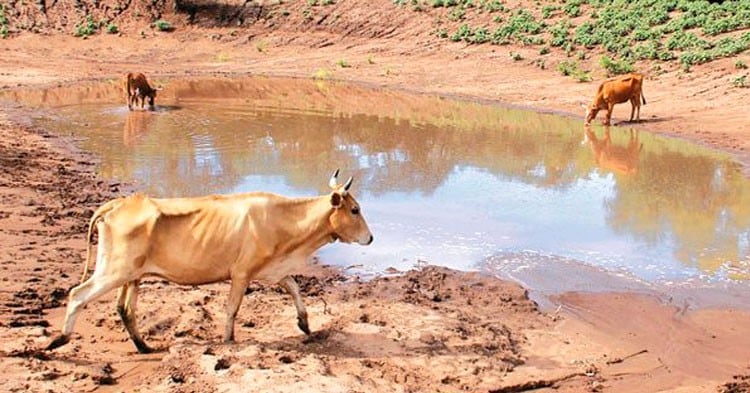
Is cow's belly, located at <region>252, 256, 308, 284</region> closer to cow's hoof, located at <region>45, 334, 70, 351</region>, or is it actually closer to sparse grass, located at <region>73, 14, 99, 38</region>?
cow's hoof, located at <region>45, 334, 70, 351</region>

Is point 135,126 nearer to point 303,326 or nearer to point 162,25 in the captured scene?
point 303,326

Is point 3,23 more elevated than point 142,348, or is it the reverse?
point 3,23

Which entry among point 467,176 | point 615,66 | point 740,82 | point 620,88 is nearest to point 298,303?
point 467,176

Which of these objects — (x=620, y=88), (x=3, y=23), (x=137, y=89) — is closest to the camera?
(x=620, y=88)

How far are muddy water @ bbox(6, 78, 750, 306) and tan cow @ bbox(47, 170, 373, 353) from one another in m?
2.86

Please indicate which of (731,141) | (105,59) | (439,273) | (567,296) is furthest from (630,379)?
(105,59)

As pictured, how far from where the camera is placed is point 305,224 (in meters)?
7.46

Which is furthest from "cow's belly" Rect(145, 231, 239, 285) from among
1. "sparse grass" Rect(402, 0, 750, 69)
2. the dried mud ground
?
"sparse grass" Rect(402, 0, 750, 69)

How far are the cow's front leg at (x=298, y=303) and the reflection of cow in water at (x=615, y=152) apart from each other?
1090 centimetres

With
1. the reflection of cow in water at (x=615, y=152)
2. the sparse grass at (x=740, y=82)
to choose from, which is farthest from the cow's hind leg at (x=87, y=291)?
the sparse grass at (x=740, y=82)

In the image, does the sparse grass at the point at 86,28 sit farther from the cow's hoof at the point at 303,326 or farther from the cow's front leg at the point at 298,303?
the cow's hoof at the point at 303,326

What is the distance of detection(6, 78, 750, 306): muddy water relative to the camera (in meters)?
11.0

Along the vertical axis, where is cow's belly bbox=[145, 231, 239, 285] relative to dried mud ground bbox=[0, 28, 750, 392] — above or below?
above

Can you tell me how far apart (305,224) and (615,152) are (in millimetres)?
13201
